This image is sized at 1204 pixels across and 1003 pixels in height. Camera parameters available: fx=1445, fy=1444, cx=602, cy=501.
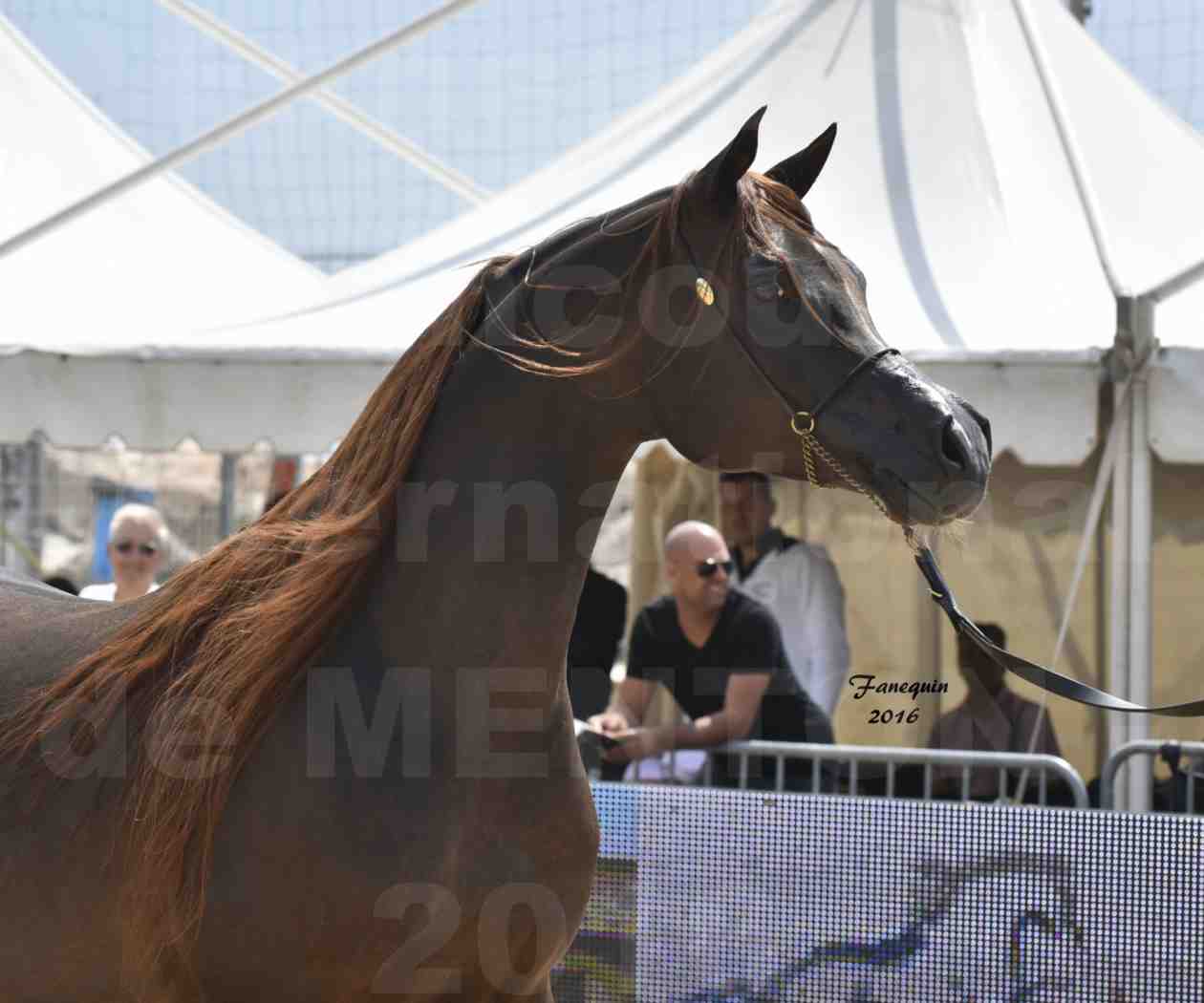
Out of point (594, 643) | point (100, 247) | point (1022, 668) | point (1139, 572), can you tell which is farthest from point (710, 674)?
point (100, 247)

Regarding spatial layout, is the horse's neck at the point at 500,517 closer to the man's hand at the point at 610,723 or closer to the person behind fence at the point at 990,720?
the man's hand at the point at 610,723

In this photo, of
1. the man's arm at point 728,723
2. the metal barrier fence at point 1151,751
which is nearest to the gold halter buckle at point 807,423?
the metal barrier fence at point 1151,751

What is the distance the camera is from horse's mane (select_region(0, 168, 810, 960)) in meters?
1.81

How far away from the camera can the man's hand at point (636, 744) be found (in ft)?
14.3

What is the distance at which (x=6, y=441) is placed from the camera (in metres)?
5.26

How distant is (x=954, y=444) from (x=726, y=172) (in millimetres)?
445

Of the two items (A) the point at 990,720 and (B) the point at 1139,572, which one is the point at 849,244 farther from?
(A) the point at 990,720

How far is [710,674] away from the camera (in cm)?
458

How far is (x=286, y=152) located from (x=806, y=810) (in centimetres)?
627

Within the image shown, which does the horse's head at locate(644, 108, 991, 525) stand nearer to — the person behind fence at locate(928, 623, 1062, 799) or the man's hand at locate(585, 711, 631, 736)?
the man's hand at locate(585, 711, 631, 736)

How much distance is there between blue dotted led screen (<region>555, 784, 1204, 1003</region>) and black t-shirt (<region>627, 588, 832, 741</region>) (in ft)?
3.51

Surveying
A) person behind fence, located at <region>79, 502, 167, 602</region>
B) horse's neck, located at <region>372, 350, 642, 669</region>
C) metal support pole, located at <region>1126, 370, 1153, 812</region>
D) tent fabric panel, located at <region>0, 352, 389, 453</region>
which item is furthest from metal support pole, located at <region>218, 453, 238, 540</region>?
horse's neck, located at <region>372, 350, 642, 669</region>

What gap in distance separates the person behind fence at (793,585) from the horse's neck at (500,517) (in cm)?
376

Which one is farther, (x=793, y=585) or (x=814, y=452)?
(x=793, y=585)
